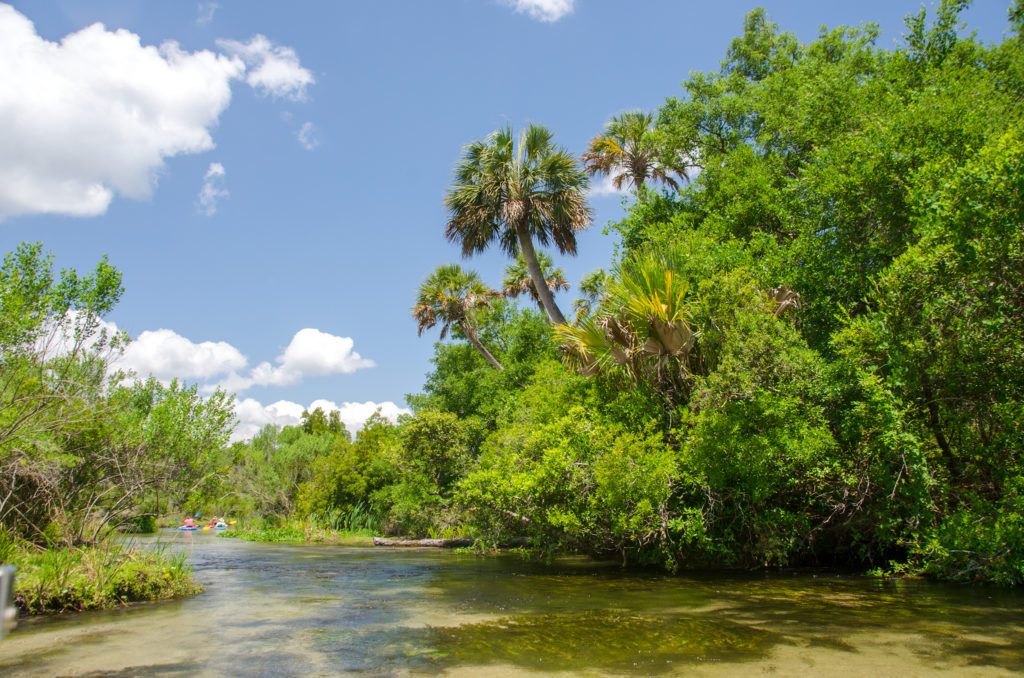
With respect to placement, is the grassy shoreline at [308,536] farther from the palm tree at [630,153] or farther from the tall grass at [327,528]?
the palm tree at [630,153]

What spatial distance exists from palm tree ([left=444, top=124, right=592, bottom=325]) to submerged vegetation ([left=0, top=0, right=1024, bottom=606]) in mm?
944

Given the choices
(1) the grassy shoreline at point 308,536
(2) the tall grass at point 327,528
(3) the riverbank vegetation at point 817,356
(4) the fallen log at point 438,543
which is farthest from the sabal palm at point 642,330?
(2) the tall grass at point 327,528

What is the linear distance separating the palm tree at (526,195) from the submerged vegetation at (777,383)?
944 mm

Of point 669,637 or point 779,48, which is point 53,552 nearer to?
point 669,637

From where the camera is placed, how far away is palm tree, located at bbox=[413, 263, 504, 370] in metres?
27.9

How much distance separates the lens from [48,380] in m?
11.2

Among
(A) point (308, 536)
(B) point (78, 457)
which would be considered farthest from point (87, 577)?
(A) point (308, 536)

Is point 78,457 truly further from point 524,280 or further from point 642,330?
point 524,280

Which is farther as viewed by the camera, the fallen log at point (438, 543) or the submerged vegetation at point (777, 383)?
the fallen log at point (438, 543)

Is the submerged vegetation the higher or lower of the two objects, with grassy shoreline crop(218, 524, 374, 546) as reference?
higher

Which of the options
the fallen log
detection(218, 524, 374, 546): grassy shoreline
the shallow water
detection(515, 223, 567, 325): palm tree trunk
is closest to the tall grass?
detection(218, 524, 374, 546): grassy shoreline

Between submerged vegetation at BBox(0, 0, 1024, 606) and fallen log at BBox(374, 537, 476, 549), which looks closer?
submerged vegetation at BBox(0, 0, 1024, 606)

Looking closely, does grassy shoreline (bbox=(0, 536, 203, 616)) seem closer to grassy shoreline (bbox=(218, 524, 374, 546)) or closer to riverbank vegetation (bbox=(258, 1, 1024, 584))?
riverbank vegetation (bbox=(258, 1, 1024, 584))

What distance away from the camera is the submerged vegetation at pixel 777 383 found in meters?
9.54
